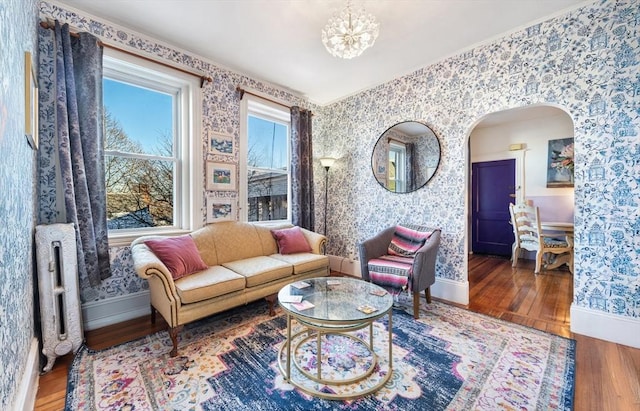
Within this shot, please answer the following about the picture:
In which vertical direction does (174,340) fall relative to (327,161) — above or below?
below

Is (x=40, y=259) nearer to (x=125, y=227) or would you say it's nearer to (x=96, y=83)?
(x=125, y=227)

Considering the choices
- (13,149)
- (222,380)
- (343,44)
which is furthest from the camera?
(343,44)

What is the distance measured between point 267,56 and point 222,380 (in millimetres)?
3122

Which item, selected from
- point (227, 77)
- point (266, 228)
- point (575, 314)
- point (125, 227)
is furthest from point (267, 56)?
point (575, 314)

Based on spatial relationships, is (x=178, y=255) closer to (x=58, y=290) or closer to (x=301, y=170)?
(x=58, y=290)

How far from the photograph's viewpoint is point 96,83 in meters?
2.32

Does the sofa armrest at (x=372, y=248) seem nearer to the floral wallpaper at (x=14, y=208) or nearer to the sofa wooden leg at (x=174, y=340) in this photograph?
the sofa wooden leg at (x=174, y=340)

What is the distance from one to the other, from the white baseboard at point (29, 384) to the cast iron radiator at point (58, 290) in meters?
0.09

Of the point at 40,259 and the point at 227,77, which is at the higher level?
the point at 227,77

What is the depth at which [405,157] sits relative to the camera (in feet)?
11.3

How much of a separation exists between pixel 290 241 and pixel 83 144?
A: 85.4 inches

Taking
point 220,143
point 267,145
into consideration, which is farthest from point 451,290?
point 220,143

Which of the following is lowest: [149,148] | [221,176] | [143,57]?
[221,176]

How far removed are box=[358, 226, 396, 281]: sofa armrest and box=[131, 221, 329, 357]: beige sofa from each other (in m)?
0.51
